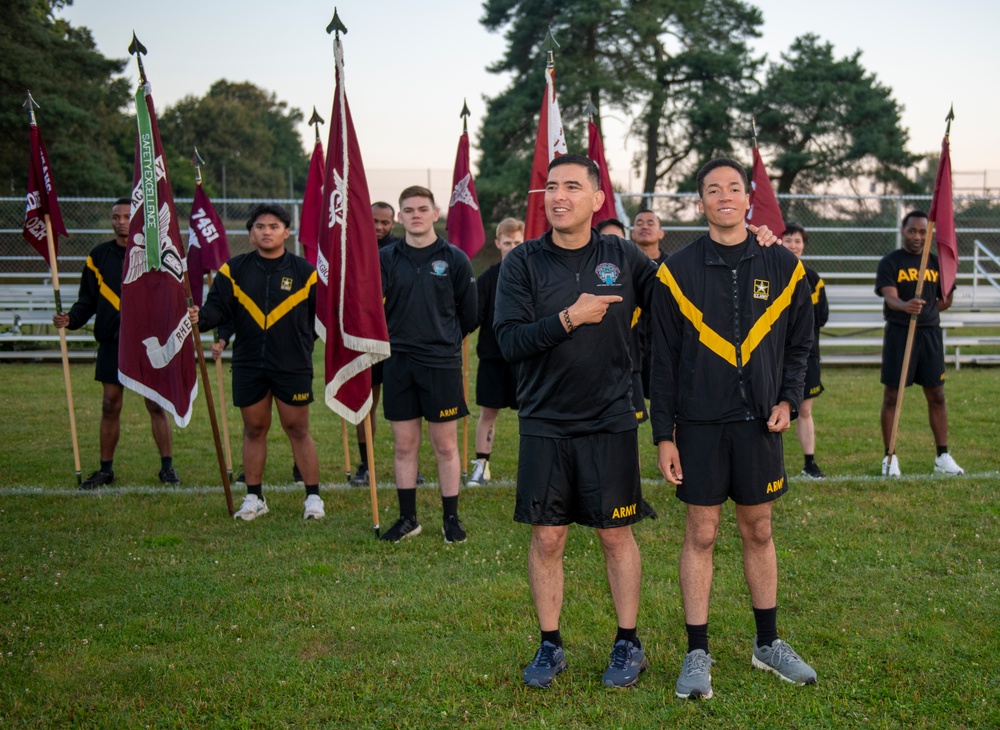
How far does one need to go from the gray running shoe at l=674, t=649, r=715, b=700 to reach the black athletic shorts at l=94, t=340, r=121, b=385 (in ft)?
20.5

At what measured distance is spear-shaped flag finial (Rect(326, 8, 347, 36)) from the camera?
642 cm

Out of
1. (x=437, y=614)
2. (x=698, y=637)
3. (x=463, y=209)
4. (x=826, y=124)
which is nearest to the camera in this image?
(x=698, y=637)

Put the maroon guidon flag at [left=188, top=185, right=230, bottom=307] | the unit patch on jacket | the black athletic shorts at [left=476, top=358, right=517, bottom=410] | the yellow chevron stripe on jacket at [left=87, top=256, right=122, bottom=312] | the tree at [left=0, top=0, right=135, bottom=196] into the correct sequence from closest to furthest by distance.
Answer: the unit patch on jacket, the black athletic shorts at [left=476, top=358, right=517, bottom=410], the yellow chevron stripe on jacket at [left=87, top=256, right=122, bottom=312], the maroon guidon flag at [left=188, top=185, right=230, bottom=307], the tree at [left=0, top=0, right=135, bottom=196]

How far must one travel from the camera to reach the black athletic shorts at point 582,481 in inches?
166

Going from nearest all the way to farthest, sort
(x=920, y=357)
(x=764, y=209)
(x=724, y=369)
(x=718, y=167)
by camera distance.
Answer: (x=724, y=369) → (x=718, y=167) → (x=920, y=357) → (x=764, y=209)

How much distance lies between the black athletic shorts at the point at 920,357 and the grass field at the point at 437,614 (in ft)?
2.92

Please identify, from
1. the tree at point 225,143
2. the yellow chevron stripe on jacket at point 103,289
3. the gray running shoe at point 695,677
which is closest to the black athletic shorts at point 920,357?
the gray running shoe at point 695,677

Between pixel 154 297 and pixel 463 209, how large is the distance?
385 centimetres

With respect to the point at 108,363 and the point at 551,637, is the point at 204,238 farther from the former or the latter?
the point at 551,637

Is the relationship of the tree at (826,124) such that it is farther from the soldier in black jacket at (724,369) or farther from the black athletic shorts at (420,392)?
the soldier in black jacket at (724,369)

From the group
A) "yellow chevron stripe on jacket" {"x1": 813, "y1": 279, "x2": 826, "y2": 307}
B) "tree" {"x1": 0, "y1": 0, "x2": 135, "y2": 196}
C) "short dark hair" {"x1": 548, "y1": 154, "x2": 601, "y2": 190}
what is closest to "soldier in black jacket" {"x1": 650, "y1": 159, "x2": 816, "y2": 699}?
"short dark hair" {"x1": 548, "y1": 154, "x2": 601, "y2": 190}

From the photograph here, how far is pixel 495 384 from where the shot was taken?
8625 mm

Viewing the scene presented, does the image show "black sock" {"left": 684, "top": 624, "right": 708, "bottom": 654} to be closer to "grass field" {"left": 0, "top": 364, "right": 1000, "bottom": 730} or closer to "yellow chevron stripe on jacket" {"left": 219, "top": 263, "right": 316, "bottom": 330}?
"grass field" {"left": 0, "top": 364, "right": 1000, "bottom": 730}

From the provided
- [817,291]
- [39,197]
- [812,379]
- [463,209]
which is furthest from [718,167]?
[39,197]
